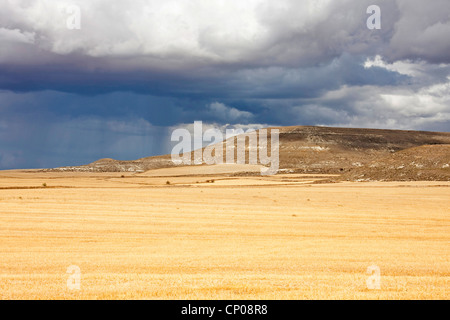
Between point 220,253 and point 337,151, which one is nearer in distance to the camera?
point 220,253

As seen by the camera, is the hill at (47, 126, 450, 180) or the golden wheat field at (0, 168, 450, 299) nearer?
the golden wheat field at (0, 168, 450, 299)

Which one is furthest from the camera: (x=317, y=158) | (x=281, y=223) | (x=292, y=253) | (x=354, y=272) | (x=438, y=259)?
(x=317, y=158)

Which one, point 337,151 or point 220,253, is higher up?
point 337,151

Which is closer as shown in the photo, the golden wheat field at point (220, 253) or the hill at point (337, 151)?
the golden wheat field at point (220, 253)

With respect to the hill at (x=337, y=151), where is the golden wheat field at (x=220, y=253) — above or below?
below

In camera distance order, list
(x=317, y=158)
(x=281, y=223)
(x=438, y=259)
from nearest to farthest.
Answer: (x=438, y=259) → (x=281, y=223) → (x=317, y=158)

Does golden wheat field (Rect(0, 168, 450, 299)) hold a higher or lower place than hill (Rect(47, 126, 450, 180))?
lower

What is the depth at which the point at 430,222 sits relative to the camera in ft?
83.4

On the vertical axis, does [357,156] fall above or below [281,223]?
above

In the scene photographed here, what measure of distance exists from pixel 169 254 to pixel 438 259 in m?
7.28
